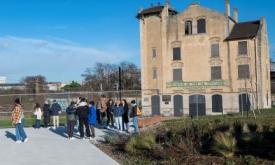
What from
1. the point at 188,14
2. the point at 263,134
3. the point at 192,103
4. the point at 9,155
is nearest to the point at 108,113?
the point at 9,155

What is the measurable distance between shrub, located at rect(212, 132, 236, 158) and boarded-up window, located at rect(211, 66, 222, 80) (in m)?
41.6

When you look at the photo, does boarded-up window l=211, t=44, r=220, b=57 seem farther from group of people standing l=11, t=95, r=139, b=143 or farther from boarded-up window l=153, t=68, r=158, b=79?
group of people standing l=11, t=95, r=139, b=143

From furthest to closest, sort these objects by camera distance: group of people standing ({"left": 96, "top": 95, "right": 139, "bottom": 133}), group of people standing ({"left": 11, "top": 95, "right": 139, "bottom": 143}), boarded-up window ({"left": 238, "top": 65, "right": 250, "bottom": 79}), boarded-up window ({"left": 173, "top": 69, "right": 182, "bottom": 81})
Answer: boarded-up window ({"left": 173, "top": 69, "right": 182, "bottom": 81}) < boarded-up window ({"left": 238, "top": 65, "right": 250, "bottom": 79}) < group of people standing ({"left": 96, "top": 95, "right": 139, "bottom": 133}) < group of people standing ({"left": 11, "top": 95, "right": 139, "bottom": 143})

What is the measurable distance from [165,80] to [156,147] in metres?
42.6

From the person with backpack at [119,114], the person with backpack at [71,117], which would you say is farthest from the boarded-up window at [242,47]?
the person with backpack at [71,117]

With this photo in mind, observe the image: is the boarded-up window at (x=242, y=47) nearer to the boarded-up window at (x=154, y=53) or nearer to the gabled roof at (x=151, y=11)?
the boarded-up window at (x=154, y=53)

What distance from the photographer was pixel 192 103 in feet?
173

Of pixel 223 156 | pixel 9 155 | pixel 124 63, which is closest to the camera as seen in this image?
pixel 223 156

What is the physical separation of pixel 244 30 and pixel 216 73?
621cm

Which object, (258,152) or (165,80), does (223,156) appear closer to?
(258,152)

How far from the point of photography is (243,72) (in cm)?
5131

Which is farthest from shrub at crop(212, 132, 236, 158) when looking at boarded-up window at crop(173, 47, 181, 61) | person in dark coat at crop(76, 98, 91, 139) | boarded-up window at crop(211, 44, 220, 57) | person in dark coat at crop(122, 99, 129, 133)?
boarded-up window at crop(173, 47, 181, 61)

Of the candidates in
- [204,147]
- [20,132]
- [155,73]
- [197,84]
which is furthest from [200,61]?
[204,147]

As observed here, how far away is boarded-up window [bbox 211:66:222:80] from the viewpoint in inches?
2078
